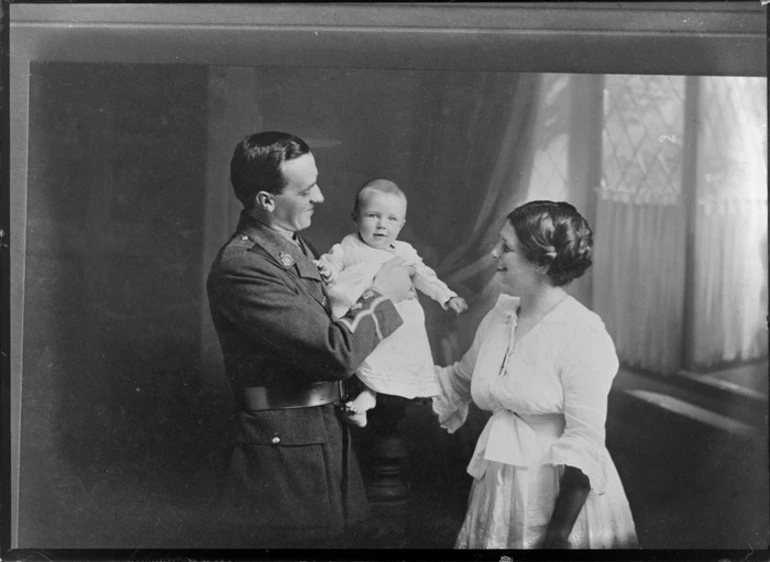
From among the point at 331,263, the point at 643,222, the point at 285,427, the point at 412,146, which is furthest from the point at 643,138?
the point at 285,427

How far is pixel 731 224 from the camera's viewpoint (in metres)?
3.05

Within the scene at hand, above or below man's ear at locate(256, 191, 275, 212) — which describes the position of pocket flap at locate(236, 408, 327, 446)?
below

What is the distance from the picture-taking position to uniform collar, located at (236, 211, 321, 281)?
2869 millimetres

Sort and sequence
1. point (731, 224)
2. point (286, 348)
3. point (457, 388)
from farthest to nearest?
point (731, 224) → point (457, 388) → point (286, 348)

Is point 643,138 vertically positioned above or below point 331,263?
above

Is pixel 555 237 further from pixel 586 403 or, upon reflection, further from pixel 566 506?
pixel 566 506

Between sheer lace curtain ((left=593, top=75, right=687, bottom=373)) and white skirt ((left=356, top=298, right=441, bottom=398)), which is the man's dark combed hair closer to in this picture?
white skirt ((left=356, top=298, right=441, bottom=398))

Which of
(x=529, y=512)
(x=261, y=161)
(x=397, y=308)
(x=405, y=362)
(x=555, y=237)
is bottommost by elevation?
(x=529, y=512)

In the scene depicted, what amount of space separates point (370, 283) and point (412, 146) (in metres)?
0.47

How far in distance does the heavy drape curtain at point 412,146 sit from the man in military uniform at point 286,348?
0.06 m

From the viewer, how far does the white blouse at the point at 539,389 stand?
2873mm

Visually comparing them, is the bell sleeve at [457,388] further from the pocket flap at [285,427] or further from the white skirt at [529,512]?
the pocket flap at [285,427]

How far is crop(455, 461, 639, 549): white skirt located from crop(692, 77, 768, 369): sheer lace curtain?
0.57m

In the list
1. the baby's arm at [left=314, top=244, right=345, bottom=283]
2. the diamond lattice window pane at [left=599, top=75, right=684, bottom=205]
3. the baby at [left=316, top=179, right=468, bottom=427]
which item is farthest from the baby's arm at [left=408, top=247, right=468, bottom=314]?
the diamond lattice window pane at [left=599, top=75, right=684, bottom=205]
